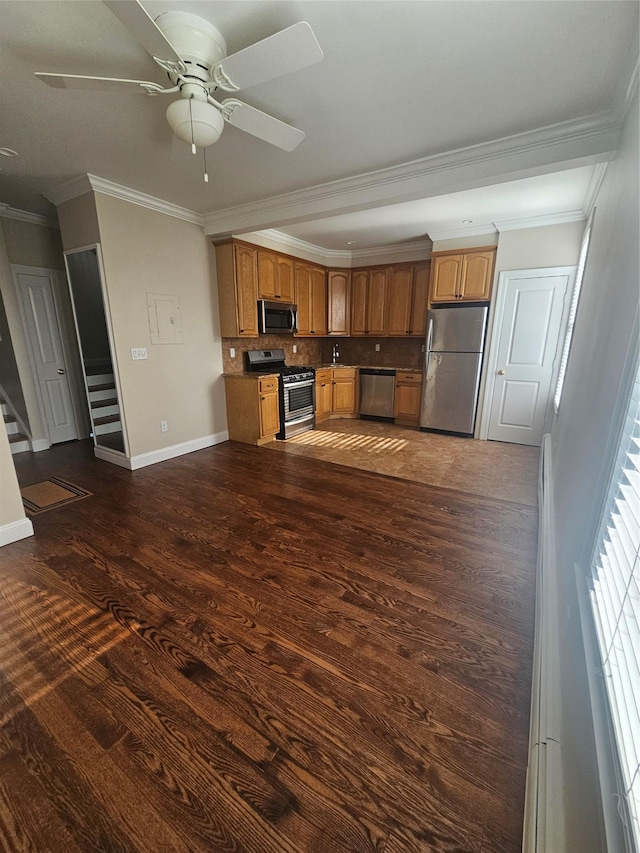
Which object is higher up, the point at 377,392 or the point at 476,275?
the point at 476,275

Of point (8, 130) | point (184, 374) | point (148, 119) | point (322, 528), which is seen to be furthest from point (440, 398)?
point (8, 130)

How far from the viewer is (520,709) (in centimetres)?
138

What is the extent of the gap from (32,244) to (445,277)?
523 cm

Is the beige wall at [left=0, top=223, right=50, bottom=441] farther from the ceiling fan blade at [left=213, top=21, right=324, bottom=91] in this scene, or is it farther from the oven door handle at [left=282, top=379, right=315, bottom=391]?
the ceiling fan blade at [left=213, top=21, right=324, bottom=91]

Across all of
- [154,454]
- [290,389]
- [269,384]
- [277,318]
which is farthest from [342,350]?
[154,454]

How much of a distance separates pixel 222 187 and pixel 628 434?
12.2 ft

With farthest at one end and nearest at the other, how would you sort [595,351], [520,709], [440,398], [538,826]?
[440,398]
[595,351]
[520,709]
[538,826]

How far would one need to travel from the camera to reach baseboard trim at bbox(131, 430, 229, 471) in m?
3.90

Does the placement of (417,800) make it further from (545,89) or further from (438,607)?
(545,89)

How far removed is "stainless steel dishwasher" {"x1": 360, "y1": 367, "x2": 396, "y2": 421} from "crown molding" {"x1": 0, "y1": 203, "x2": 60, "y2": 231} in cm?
459

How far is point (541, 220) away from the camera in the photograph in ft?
13.3

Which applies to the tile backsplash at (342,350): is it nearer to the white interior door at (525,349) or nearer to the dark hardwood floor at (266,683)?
the white interior door at (525,349)

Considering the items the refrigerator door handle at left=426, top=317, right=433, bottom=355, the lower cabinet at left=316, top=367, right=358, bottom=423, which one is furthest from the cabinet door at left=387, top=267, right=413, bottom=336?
the lower cabinet at left=316, top=367, right=358, bottom=423

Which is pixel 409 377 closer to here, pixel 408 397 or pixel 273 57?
pixel 408 397
